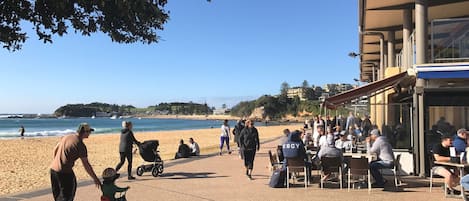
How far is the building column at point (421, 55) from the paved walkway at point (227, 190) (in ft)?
2.95

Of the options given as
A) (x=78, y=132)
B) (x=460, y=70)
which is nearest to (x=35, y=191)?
(x=78, y=132)

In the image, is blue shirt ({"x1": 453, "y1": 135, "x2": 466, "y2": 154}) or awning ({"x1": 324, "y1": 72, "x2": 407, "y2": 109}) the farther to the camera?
awning ({"x1": 324, "y1": 72, "x2": 407, "y2": 109})

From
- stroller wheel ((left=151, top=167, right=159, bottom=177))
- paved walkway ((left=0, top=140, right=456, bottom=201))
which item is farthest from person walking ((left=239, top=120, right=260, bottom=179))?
stroller wheel ((left=151, top=167, right=159, bottom=177))

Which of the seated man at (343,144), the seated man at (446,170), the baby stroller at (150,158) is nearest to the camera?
the seated man at (446,170)

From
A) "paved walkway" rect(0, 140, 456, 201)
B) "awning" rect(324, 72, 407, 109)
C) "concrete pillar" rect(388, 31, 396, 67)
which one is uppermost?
"concrete pillar" rect(388, 31, 396, 67)

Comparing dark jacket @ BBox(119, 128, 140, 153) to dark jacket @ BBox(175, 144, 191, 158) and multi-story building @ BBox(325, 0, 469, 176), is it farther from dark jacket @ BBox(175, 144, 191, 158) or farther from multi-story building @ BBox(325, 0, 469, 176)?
dark jacket @ BBox(175, 144, 191, 158)

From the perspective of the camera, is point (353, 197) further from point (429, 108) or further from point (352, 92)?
→ point (429, 108)

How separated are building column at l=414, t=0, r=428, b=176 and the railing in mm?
198

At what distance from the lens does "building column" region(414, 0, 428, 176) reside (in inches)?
459

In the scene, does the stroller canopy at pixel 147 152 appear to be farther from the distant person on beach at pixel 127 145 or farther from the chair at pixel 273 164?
the chair at pixel 273 164

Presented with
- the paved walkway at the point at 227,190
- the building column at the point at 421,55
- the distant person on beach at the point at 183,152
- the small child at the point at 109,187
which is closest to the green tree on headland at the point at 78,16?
the small child at the point at 109,187

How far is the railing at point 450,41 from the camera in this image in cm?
1166

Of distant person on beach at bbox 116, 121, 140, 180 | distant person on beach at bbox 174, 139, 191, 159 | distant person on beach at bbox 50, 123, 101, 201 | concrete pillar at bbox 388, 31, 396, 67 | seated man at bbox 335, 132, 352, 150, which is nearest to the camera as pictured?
distant person on beach at bbox 50, 123, 101, 201

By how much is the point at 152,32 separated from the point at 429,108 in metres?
9.02
